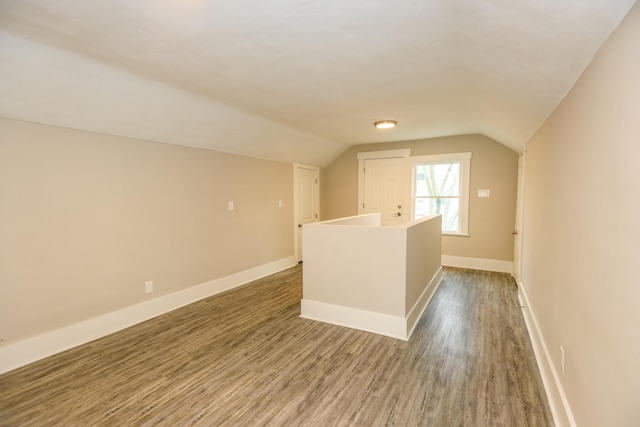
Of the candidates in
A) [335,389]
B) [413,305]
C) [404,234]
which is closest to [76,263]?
[335,389]

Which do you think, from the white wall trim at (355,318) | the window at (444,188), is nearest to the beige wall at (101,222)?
the white wall trim at (355,318)

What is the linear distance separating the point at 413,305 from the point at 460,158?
3308 mm

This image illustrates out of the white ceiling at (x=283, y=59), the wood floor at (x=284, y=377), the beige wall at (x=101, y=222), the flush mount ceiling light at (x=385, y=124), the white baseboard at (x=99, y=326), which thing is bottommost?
the wood floor at (x=284, y=377)

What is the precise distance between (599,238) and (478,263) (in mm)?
4369

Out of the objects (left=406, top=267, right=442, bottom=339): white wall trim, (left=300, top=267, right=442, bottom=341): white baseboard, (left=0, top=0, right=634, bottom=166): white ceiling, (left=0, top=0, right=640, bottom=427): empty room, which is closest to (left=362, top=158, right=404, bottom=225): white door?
(left=0, top=0, right=640, bottom=427): empty room

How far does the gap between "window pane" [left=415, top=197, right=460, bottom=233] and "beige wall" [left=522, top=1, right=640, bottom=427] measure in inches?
130

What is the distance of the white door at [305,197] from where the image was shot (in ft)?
19.2

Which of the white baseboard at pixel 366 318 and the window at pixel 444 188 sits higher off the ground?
the window at pixel 444 188

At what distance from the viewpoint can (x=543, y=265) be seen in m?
2.59

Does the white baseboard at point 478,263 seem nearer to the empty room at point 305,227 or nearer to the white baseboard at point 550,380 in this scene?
the empty room at point 305,227

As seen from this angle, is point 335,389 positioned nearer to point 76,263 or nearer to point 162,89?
point 76,263

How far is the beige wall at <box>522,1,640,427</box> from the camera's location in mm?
1060

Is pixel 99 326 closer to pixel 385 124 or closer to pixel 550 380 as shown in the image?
pixel 550 380

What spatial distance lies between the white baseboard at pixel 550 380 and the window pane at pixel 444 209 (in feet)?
8.55
